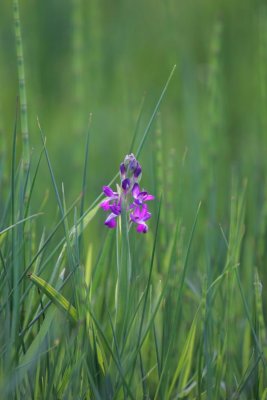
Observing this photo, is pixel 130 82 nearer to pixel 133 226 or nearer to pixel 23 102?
pixel 23 102

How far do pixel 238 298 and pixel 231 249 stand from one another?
65 cm

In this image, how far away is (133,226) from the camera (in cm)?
149

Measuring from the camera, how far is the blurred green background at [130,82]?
3.08 metres

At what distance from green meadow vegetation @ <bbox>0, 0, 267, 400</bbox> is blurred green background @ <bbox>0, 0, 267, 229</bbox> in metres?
0.01

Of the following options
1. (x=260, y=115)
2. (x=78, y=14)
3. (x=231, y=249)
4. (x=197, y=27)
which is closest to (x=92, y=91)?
(x=78, y=14)

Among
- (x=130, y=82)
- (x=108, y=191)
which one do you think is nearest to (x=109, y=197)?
(x=108, y=191)

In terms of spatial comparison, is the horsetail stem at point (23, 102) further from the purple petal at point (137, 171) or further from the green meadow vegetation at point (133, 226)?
the purple petal at point (137, 171)

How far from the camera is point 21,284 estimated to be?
1.50 meters

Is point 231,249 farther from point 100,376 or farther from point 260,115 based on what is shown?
point 260,115

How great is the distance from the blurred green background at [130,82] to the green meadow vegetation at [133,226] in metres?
0.01

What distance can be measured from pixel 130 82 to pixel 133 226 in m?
1.87

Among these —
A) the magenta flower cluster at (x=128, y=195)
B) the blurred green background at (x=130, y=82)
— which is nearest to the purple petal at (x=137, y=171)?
the magenta flower cluster at (x=128, y=195)

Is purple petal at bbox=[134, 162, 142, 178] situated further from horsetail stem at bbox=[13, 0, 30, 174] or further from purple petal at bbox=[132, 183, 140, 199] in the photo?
horsetail stem at bbox=[13, 0, 30, 174]

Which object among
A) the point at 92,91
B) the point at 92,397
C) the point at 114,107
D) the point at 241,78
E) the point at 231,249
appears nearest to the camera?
the point at 92,397
